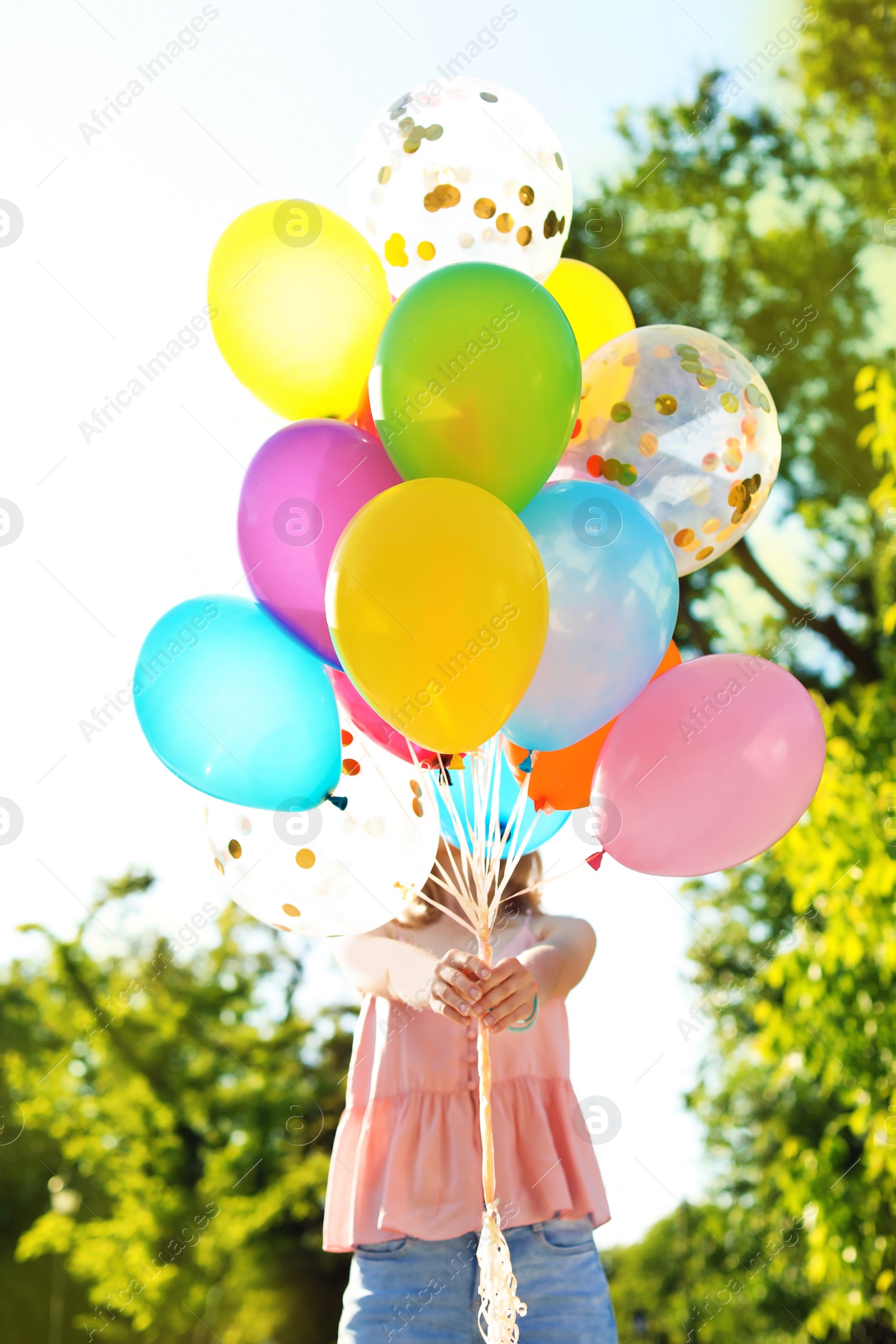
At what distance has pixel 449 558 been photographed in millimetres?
1416

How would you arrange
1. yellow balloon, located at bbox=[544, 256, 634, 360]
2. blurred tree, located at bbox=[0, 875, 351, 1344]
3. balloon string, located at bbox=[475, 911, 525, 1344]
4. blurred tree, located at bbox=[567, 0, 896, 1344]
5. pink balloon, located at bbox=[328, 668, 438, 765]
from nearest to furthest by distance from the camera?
balloon string, located at bbox=[475, 911, 525, 1344] → pink balloon, located at bbox=[328, 668, 438, 765] → yellow balloon, located at bbox=[544, 256, 634, 360] → blurred tree, located at bbox=[567, 0, 896, 1344] → blurred tree, located at bbox=[0, 875, 351, 1344]

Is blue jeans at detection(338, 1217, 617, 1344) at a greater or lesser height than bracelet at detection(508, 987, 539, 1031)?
lesser

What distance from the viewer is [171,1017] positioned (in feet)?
27.4

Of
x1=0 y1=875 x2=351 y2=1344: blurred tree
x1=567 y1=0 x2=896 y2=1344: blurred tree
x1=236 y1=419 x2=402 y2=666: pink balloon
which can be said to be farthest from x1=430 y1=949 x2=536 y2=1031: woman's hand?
x1=0 y1=875 x2=351 y2=1344: blurred tree

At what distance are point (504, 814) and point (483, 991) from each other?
17.4 inches

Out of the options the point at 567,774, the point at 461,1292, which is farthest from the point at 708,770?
the point at 461,1292

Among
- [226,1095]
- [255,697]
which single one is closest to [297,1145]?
[226,1095]

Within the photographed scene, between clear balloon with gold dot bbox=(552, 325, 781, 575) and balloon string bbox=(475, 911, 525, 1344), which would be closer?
balloon string bbox=(475, 911, 525, 1344)

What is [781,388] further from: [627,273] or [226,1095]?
[226,1095]

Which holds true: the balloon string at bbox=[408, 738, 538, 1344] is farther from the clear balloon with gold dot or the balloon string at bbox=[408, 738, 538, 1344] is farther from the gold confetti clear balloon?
the gold confetti clear balloon

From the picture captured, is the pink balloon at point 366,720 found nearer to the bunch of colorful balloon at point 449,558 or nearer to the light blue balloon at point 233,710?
the bunch of colorful balloon at point 449,558

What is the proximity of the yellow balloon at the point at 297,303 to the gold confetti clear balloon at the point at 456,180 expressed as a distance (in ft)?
0.35

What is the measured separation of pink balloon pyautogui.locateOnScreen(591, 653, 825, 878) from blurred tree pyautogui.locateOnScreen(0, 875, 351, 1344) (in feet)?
21.6

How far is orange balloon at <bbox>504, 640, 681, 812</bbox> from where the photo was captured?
6.03 ft
